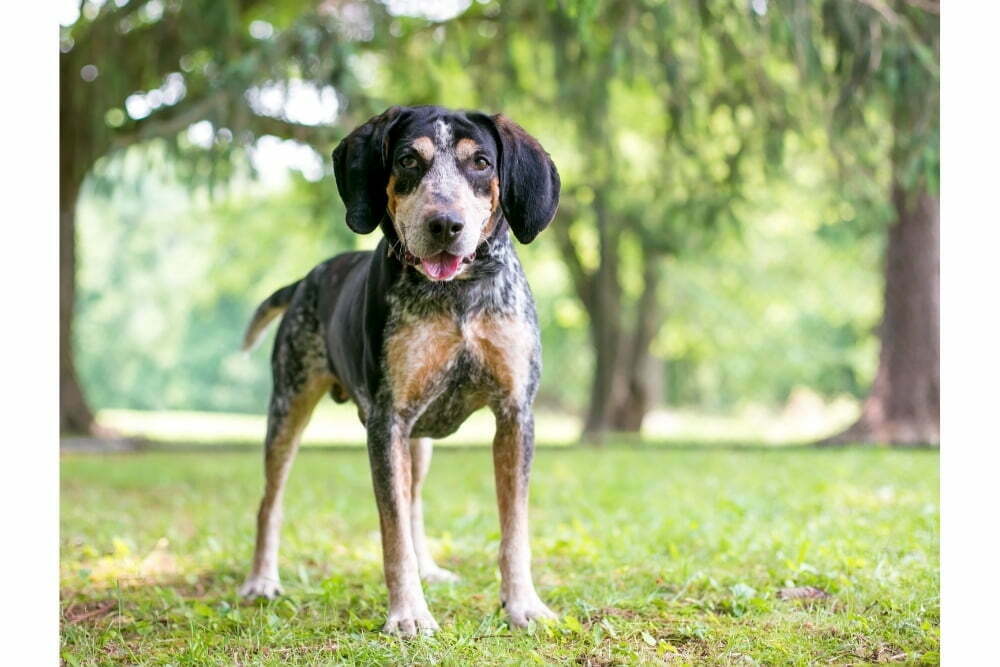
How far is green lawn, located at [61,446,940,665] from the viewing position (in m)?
3.57

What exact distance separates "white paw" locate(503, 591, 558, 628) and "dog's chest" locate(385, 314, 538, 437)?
2.31 feet

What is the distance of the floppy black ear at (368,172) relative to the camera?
11.9 feet

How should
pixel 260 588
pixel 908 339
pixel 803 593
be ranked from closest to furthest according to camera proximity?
pixel 803 593
pixel 260 588
pixel 908 339

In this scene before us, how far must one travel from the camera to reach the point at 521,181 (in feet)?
12.0

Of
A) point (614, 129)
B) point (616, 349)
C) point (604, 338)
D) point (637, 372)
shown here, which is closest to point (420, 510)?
point (614, 129)

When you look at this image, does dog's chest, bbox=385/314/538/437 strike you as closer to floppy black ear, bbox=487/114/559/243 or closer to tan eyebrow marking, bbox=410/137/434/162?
floppy black ear, bbox=487/114/559/243

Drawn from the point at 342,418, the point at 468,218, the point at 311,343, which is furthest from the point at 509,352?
the point at 342,418

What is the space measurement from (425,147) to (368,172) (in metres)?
0.28

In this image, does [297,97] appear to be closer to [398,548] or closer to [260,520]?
[260,520]

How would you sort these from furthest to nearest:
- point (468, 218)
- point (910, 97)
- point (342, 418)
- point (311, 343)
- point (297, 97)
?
point (342, 418) → point (297, 97) → point (910, 97) → point (311, 343) → point (468, 218)

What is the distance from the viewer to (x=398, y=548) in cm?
368
